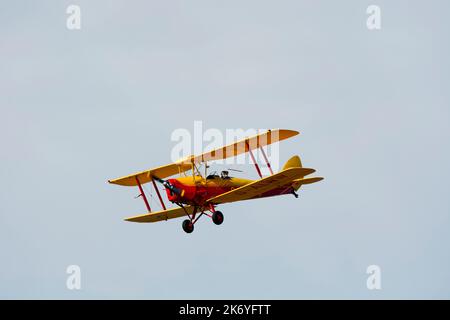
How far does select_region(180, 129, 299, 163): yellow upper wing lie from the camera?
4284 centimetres

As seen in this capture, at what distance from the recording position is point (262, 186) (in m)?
42.6

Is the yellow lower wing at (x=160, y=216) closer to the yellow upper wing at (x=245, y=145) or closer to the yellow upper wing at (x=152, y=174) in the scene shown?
the yellow upper wing at (x=152, y=174)

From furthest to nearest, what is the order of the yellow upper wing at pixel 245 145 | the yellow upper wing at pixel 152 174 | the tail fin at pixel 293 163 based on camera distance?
1. the tail fin at pixel 293 163
2. the yellow upper wing at pixel 152 174
3. the yellow upper wing at pixel 245 145

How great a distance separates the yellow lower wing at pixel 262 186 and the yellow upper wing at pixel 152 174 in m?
2.50

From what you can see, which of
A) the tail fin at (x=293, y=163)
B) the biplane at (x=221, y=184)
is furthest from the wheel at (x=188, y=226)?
the tail fin at (x=293, y=163)

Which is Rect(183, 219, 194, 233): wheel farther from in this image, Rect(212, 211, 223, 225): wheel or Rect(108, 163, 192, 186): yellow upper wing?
Rect(108, 163, 192, 186): yellow upper wing

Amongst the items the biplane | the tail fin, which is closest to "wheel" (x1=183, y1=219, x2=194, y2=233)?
the biplane

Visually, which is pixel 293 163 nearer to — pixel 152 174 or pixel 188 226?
pixel 188 226

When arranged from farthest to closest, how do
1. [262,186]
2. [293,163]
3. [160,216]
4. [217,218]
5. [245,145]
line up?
[293,163] → [160,216] → [245,145] → [217,218] → [262,186]

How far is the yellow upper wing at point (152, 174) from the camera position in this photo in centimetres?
4553

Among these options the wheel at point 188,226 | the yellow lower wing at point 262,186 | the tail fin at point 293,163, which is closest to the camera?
the yellow lower wing at point 262,186

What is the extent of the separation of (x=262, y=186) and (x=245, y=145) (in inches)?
72.6

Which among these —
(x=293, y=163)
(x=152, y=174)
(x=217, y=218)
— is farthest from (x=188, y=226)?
(x=293, y=163)
